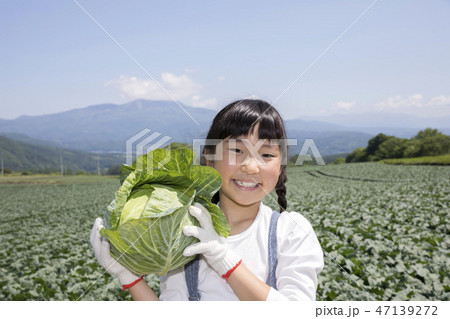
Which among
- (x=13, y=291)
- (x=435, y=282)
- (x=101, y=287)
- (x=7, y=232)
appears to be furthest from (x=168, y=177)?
(x=7, y=232)

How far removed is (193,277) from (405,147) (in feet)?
155

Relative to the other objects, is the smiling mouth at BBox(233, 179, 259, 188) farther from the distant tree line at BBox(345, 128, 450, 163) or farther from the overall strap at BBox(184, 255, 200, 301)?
the distant tree line at BBox(345, 128, 450, 163)

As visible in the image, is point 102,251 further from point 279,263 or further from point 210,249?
point 279,263

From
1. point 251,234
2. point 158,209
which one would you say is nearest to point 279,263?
point 251,234

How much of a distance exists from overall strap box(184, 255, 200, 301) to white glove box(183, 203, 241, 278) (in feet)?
0.86

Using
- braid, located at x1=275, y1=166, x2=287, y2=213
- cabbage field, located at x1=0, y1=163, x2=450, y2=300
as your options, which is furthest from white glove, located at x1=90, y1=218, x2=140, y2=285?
braid, located at x1=275, y1=166, x2=287, y2=213

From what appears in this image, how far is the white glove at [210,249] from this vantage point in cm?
150

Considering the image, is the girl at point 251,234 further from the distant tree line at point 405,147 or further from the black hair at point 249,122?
the distant tree line at point 405,147

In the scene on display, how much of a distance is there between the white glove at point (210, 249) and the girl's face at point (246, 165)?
230mm

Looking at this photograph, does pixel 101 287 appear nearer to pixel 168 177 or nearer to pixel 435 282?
pixel 168 177

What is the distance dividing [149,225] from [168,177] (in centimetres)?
24

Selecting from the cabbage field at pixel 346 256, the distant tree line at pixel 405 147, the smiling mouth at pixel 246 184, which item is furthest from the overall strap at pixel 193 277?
Result: the distant tree line at pixel 405 147

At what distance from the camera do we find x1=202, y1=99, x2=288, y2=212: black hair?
5.69ft

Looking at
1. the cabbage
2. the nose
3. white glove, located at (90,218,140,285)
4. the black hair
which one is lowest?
white glove, located at (90,218,140,285)
